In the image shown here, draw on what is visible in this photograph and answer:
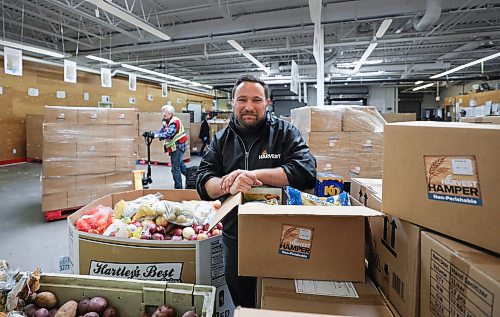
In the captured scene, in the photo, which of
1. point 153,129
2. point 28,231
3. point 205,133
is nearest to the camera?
point 28,231

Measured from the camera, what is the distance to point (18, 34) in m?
7.85

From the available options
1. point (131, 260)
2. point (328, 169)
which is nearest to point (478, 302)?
point (131, 260)

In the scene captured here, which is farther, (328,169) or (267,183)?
(328,169)

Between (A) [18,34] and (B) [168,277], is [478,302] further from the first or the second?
(A) [18,34]

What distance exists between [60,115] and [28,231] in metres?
1.51

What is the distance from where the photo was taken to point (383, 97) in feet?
49.2

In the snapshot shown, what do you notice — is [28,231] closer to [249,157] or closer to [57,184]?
[57,184]

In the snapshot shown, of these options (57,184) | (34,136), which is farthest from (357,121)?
(34,136)

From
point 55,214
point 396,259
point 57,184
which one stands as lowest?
point 55,214

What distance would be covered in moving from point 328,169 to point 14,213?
4389 mm

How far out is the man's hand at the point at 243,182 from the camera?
4.30 ft

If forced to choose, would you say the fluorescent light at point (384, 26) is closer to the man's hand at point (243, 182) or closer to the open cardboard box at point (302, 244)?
the man's hand at point (243, 182)

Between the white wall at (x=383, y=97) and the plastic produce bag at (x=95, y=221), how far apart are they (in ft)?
48.3

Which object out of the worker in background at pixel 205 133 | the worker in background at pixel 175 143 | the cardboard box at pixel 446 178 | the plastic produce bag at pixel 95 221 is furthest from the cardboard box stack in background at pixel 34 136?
the cardboard box at pixel 446 178
